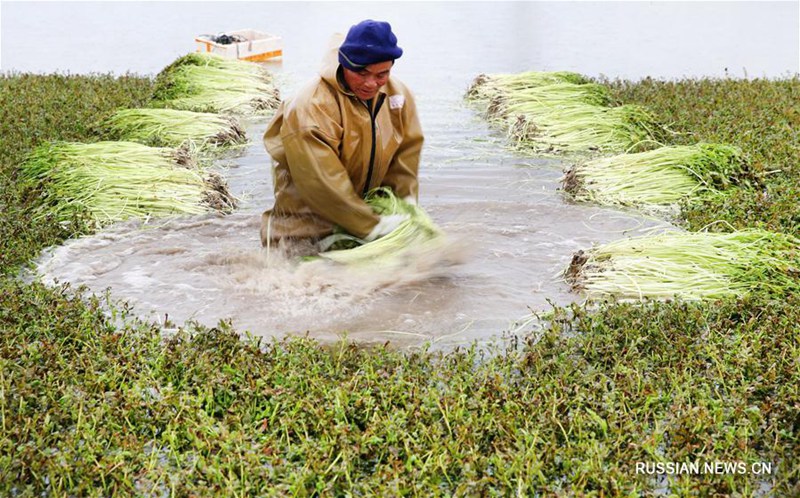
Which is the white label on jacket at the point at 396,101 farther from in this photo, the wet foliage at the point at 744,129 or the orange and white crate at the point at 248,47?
the orange and white crate at the point at 248,47

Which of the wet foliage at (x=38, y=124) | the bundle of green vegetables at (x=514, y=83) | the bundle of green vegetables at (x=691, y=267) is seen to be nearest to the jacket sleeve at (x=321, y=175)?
the bundle of green vegetables at (x=691, y=267)

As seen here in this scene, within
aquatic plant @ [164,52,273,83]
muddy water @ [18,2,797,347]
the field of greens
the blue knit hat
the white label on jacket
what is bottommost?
the field of greens

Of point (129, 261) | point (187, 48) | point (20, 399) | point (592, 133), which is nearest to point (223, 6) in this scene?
point (187, 48)

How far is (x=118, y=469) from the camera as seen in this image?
131 inches

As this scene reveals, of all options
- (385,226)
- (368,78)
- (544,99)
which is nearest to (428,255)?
(385,226)

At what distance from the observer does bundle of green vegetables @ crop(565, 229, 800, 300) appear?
15.7 ft

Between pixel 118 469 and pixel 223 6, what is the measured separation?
19.3m

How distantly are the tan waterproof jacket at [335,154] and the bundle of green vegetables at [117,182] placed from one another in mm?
1398

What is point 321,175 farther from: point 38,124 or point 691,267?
point 38,124

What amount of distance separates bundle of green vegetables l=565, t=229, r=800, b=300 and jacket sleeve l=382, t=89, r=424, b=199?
3.37ft

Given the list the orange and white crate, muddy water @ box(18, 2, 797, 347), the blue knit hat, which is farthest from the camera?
the orange and white crate

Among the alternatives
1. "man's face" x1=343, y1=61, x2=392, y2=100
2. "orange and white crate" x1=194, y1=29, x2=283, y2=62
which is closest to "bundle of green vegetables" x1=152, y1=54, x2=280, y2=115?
"orange and white crate" x1=194, y1=29, x2=283, y2=62

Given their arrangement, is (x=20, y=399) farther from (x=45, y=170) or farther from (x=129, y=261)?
(x=45, y=170)

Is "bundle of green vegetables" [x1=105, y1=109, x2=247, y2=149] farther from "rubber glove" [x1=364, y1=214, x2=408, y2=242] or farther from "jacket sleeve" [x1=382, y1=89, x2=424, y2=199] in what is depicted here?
"rubber glove" [x1=364, y1=214, x2=408, y2=242]
